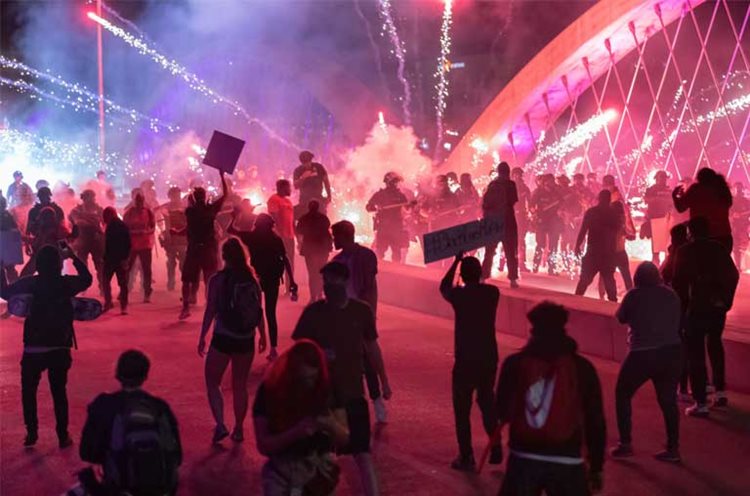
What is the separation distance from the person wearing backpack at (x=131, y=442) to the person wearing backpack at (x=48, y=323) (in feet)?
8.60

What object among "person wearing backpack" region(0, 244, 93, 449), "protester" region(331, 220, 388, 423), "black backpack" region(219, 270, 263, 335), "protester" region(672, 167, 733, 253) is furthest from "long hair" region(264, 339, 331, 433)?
"protester" region(672, 167, 733, 253)

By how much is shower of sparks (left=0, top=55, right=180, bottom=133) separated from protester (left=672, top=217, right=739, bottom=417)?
3460 cm

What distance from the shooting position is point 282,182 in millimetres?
12859

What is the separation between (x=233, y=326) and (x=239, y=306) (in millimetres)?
148

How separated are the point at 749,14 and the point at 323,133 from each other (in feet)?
91.6

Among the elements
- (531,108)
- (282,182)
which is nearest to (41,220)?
(282,182)

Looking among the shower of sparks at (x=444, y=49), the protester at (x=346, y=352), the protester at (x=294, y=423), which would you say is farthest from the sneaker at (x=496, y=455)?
the shower of sparks at (x=444, y=49)

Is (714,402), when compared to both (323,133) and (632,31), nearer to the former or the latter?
(632,31)

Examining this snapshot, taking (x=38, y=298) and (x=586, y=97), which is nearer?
(x=38, y=298)

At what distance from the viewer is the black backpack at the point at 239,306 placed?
6.93m

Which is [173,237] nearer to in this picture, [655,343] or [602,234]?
[602,234]

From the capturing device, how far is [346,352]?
217 inches

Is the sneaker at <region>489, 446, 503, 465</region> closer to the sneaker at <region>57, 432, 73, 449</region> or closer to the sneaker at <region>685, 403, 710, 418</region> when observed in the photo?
the sneaker at <region>685, 403, 710, 418</region>

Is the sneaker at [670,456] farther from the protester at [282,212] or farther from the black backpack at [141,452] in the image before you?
the protester at [282,212]
